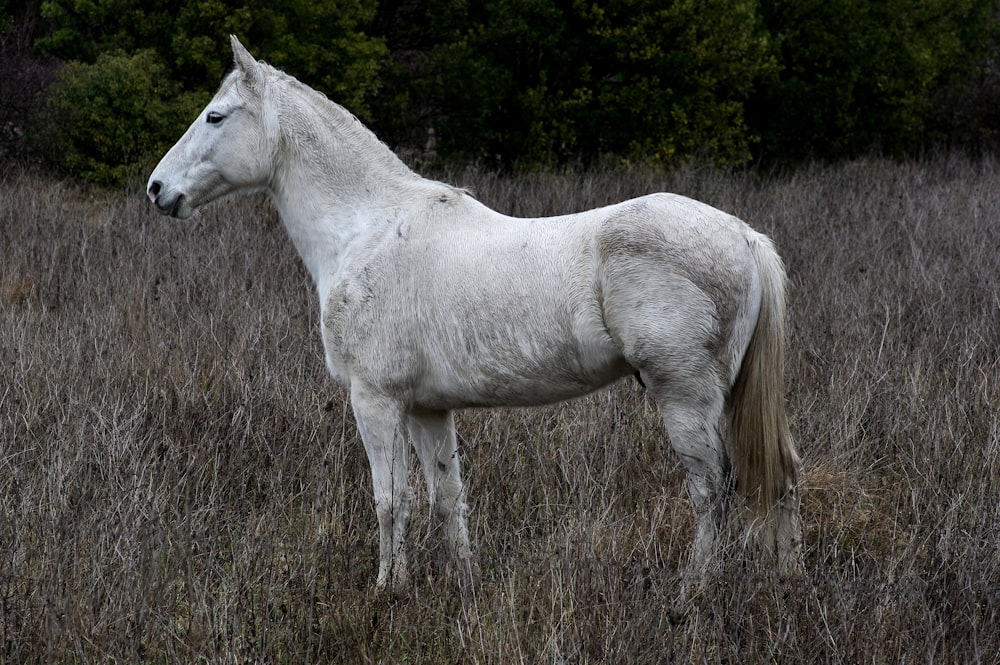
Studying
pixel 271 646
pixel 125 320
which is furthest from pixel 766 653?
pixel 125 320

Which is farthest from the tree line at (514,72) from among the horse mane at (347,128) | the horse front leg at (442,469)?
the horse front leg at (442,469)

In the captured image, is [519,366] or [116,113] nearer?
[519,366]

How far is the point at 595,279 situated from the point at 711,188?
746 cm

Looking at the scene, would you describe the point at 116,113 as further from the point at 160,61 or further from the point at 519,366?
the point at 519,366

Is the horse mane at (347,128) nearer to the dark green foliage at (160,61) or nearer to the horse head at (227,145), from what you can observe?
the horse head at (227,145)

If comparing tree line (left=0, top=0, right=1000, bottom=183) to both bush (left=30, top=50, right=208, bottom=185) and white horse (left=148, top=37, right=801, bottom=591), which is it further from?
white horse (left=148, top=37, right=801, bottom=591)

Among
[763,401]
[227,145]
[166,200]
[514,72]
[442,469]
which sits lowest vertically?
[442,469]

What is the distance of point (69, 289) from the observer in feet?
21.9

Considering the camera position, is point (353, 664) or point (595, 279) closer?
point (353, 664)

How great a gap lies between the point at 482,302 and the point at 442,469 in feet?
2.30

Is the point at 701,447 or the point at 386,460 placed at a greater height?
the point at 701,447

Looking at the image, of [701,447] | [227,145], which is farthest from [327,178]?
[701,447]

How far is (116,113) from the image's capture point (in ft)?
35.8

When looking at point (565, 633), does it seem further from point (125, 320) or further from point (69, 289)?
point (69, 289)
